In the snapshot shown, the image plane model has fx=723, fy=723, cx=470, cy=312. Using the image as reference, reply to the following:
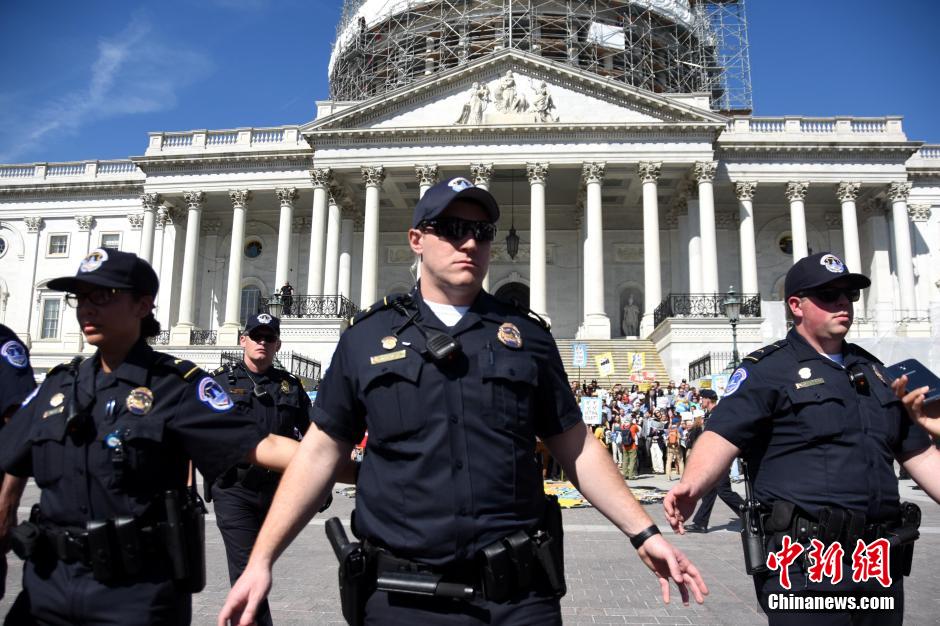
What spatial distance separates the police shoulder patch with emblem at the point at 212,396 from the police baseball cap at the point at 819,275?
9.07 feet

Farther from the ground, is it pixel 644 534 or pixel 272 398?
A: pixel 272 398

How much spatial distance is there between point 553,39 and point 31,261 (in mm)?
33793

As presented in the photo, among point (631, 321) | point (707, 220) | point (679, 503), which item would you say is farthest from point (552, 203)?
point (679, 503)

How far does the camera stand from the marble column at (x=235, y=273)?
35219 mm

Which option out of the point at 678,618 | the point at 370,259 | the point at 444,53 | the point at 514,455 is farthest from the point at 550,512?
the point at 444,53

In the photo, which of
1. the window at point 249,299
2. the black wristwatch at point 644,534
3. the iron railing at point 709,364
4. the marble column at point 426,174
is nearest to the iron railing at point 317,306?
the marble column at point 426,174

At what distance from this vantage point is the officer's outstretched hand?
253cm

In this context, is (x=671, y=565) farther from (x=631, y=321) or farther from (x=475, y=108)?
(x=631, y=321)

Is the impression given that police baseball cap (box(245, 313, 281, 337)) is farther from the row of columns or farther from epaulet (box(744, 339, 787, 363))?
the row of columns

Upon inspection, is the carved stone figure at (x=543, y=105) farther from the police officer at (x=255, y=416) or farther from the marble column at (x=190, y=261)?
the police officer at (x=255, y=416)

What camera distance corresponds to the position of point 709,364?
26141 millimetres

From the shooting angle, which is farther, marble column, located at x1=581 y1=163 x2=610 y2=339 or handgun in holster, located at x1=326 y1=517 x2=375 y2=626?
marble column, located at x1=581 y1=163 x2=610 y2=339

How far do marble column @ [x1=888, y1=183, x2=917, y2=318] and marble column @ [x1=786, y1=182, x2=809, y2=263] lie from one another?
13.3ft

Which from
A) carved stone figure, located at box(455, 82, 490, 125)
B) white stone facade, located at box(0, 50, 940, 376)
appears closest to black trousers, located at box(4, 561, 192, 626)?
white stone facade, located at box(0, 50, 940, 376)
